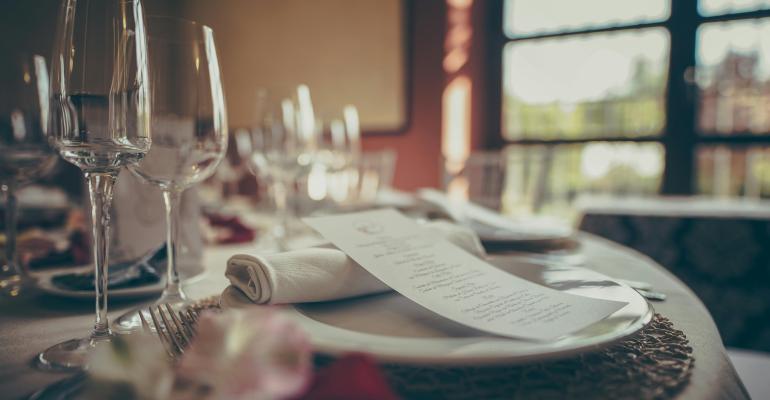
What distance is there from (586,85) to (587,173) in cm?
62

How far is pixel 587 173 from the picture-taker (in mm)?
3770

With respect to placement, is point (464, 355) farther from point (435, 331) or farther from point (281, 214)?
point (281, 214)

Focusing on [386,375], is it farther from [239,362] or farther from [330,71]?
[330,71]

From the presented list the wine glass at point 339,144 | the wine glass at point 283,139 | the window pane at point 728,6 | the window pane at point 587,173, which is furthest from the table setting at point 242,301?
the window pane at point 728,6

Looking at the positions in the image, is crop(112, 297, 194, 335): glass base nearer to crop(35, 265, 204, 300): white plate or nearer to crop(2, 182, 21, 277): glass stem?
crop(35, 265, 204, 300): white plate

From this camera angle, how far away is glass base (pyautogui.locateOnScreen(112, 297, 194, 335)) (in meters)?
0.42

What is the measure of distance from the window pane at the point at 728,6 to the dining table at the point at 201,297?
10.7 feet

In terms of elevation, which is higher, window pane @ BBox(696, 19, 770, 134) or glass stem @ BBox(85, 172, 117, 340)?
window pane @ BBox(696, 19, 770, 134)

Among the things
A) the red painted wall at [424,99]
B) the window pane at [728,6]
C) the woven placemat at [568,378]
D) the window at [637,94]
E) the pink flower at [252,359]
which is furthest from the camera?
the red painted wall at [424,99]

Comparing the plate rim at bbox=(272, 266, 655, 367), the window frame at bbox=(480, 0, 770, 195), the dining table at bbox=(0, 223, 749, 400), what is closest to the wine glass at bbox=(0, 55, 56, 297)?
the dining table at bbox=(0, 223, 749, 400)

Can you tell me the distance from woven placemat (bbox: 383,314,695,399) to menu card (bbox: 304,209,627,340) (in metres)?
0.02

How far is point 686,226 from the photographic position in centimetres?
196

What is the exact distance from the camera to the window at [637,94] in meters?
3.27

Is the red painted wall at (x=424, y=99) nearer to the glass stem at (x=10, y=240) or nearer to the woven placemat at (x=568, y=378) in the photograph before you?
the glass stem at (x=10, y=240)
